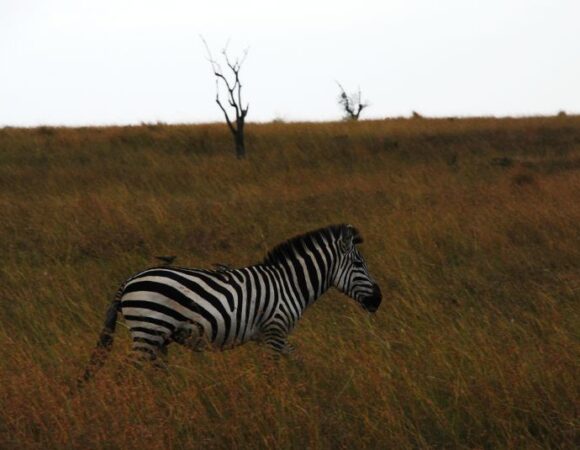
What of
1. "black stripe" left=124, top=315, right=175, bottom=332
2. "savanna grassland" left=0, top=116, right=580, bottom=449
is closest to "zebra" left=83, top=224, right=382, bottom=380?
"black stripe" left=124, top=315, right=175, bottom=332

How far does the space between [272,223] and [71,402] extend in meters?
7.91

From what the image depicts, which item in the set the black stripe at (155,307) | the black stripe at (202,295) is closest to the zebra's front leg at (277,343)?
the black stripe at (202,295)

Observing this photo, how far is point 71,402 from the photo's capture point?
434 centimetres

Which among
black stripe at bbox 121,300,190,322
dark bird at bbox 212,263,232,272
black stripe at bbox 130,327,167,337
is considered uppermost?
dark bird at bbox 212,263,232,272

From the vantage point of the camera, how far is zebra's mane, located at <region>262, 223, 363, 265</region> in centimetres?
590

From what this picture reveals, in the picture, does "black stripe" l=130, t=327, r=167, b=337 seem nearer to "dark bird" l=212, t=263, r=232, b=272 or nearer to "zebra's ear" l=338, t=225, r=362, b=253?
"dark bird" l=212, t=263, r=232, b=272

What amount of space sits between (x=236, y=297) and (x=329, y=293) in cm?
322

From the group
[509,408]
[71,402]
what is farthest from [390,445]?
[71,402]

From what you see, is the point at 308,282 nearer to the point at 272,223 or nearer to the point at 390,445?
the point at 390,445

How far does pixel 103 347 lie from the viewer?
5.19m

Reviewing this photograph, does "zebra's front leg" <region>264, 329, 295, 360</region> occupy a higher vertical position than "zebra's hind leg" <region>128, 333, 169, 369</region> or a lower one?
lower

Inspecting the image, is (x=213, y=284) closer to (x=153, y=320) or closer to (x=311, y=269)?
(x=153, y=320)

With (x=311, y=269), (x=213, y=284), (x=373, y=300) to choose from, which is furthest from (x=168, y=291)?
(x=373, y=300)

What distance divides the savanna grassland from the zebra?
0.17 meters
